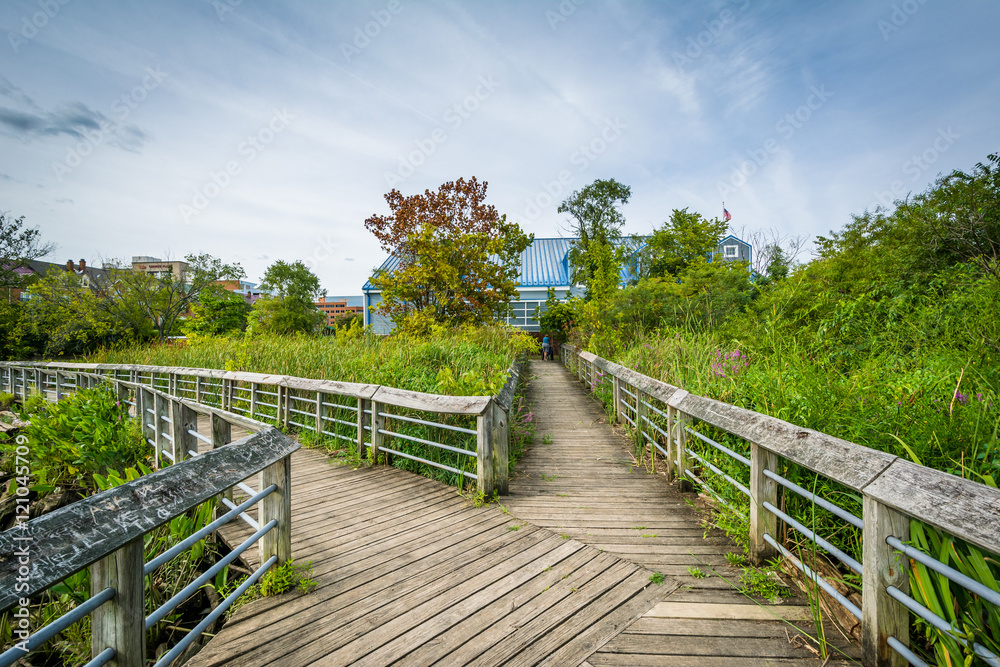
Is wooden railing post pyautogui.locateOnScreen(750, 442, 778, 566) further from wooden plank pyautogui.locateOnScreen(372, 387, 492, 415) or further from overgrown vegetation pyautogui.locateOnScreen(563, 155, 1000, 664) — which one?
wooden plank pyautogui.locateOnScreen(372, 387, 492, 415)

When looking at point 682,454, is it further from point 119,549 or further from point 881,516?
point 119,549

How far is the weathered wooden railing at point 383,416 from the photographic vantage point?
4.00 m

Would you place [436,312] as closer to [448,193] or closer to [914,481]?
[448,193]

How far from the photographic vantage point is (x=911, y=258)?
716 centimetres

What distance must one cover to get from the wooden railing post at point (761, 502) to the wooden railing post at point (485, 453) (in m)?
2.16

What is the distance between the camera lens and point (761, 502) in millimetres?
2635

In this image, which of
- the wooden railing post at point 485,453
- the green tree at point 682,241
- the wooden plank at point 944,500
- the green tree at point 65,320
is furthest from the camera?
the green tree at point 682,241

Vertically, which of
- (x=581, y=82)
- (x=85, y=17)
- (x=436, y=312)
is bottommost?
(x=436, y=312)

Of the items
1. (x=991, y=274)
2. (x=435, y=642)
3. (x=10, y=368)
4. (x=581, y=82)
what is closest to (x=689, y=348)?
(x=991, y=274)

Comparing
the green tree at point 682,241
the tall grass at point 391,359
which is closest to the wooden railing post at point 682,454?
the tall grass at point 391,359

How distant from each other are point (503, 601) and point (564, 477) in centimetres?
231

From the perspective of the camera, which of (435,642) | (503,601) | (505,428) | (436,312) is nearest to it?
(435,642)

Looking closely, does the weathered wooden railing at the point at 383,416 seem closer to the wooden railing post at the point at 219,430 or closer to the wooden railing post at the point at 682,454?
the wooden railing post at the point at 219,430

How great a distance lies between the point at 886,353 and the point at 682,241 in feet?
51.3
